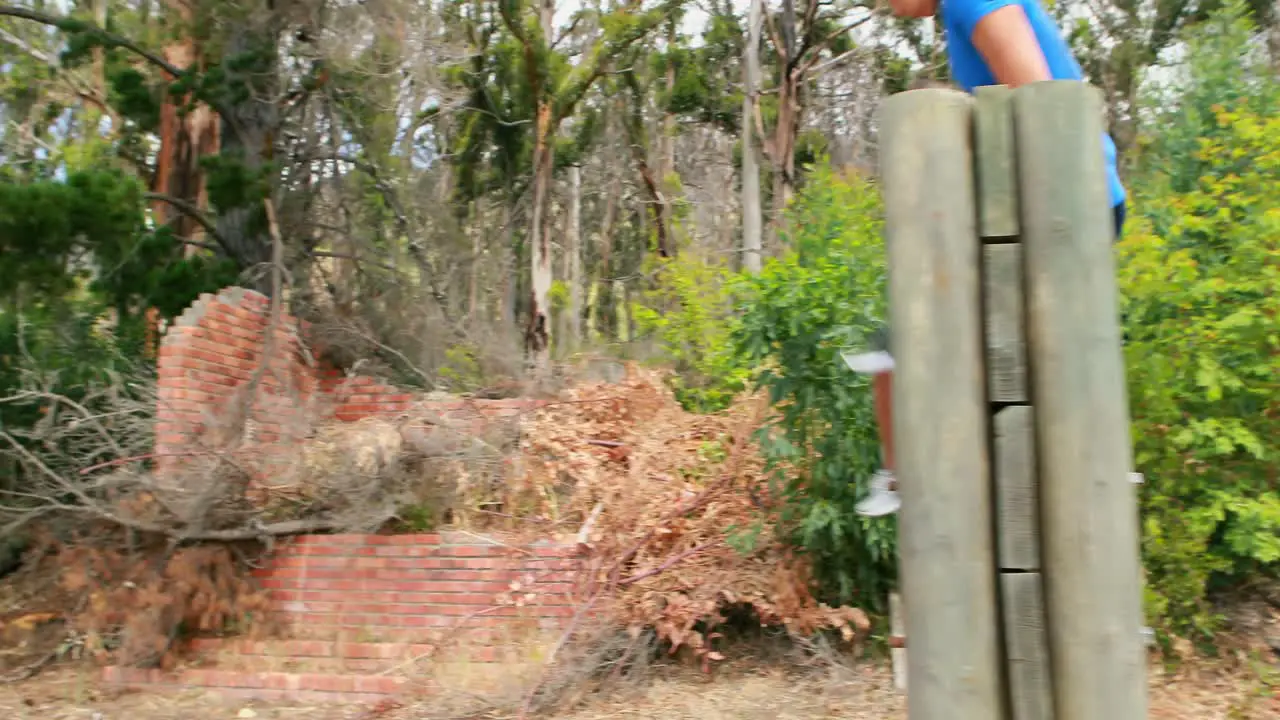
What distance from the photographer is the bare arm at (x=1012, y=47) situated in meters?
2.21

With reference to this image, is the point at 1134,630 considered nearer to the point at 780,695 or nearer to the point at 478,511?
the point at 780,695

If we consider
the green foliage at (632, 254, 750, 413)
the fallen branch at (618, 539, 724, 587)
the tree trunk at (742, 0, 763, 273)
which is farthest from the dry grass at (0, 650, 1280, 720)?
the tree trunk at (742, 0, 763, 273)

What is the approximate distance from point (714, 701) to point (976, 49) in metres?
5.07

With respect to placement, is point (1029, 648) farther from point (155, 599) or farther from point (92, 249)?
point (92, 249)

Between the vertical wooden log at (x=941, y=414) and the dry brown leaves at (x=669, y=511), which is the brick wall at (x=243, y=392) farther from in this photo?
the vertical wooden log at (x=941, y=414)

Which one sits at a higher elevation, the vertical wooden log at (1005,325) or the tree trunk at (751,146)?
the tree trunk at (751,146)

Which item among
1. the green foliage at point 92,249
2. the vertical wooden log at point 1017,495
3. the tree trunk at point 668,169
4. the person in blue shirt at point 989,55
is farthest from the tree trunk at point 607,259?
the vertical wooden log at point 1017,495

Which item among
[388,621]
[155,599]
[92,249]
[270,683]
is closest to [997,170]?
[388,621]

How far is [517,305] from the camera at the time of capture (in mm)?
19391

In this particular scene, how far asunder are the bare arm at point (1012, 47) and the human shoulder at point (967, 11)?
0.01 meters

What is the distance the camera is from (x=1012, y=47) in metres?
2.22

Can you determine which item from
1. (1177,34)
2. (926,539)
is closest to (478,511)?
(926,539)

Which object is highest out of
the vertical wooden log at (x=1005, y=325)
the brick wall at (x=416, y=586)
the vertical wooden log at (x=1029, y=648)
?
the vertical wooden log at (x=1005, y=325)

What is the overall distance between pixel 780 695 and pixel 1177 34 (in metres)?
15.4
